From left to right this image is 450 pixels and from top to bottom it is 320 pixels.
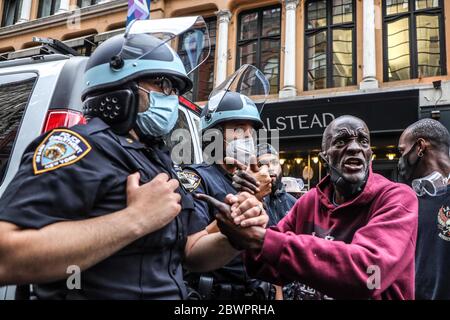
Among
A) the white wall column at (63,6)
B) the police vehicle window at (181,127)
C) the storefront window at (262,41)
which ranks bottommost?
the police vehicle window at (181,127)

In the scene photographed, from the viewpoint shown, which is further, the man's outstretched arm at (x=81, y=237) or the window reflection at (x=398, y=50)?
the window reflection at (x=398, y=50)

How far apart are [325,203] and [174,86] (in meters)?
0.99

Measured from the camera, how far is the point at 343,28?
36.8 ft

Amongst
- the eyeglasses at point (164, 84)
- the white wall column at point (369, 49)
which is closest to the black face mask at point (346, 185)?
the eyeglasses at point (164, 84)

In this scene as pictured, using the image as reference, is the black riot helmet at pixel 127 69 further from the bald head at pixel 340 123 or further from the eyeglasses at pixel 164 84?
the bald head at pixel 340 123

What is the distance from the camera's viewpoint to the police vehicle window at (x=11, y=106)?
257 cm

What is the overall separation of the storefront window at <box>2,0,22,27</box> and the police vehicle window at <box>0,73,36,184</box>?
1669cm

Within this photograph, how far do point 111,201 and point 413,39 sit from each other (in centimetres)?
1090

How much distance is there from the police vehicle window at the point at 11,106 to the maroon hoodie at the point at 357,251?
1767 millimetres

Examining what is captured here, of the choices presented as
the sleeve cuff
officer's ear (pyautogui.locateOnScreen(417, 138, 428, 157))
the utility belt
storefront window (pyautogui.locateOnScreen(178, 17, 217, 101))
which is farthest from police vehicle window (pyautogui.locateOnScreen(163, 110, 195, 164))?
storefront window (pyautogui.locateOnScreen(178, 17, 217, 101))

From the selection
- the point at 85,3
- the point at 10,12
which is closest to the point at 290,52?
the point at 85,3

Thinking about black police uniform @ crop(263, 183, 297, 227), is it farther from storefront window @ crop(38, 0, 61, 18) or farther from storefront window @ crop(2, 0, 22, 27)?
storefront window @ crop(2, 0, 22, 27)
